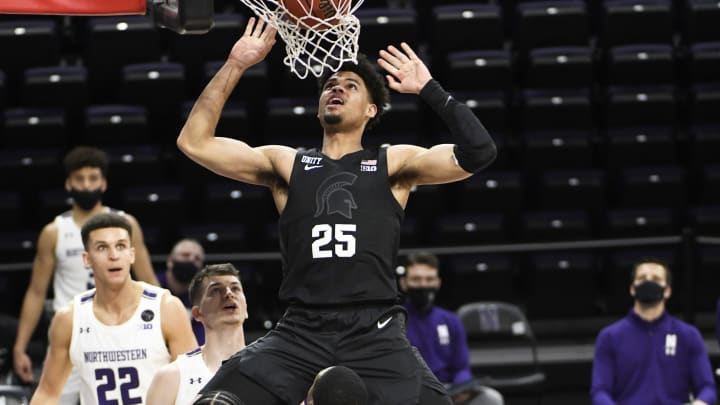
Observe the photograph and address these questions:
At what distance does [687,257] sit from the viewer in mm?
9000

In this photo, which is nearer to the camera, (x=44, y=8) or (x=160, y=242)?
(x=44, y=8)

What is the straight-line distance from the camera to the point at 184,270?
312 inches

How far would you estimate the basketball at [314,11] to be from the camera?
185 inches

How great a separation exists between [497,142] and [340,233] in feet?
18.4

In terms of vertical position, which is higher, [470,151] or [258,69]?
[258,69]

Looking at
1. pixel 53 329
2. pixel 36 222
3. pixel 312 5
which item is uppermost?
pixel 312 5

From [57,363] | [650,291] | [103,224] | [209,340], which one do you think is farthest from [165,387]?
[650,291]

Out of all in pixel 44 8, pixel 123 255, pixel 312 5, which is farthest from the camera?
pixel 123 255

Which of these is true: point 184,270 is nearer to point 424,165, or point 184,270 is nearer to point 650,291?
point 650,291

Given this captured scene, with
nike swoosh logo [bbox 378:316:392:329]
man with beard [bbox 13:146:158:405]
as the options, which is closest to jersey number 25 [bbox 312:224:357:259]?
nike swoosh logo [bbox 378:316:392:329]

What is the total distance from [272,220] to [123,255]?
14.2 ft

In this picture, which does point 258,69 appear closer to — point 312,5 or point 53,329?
point 53,329

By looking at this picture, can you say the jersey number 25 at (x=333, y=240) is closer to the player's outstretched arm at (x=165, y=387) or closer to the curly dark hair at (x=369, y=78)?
the curly dark hair at (x=369, y=78)

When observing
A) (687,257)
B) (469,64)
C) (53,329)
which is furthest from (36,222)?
(687,257)
